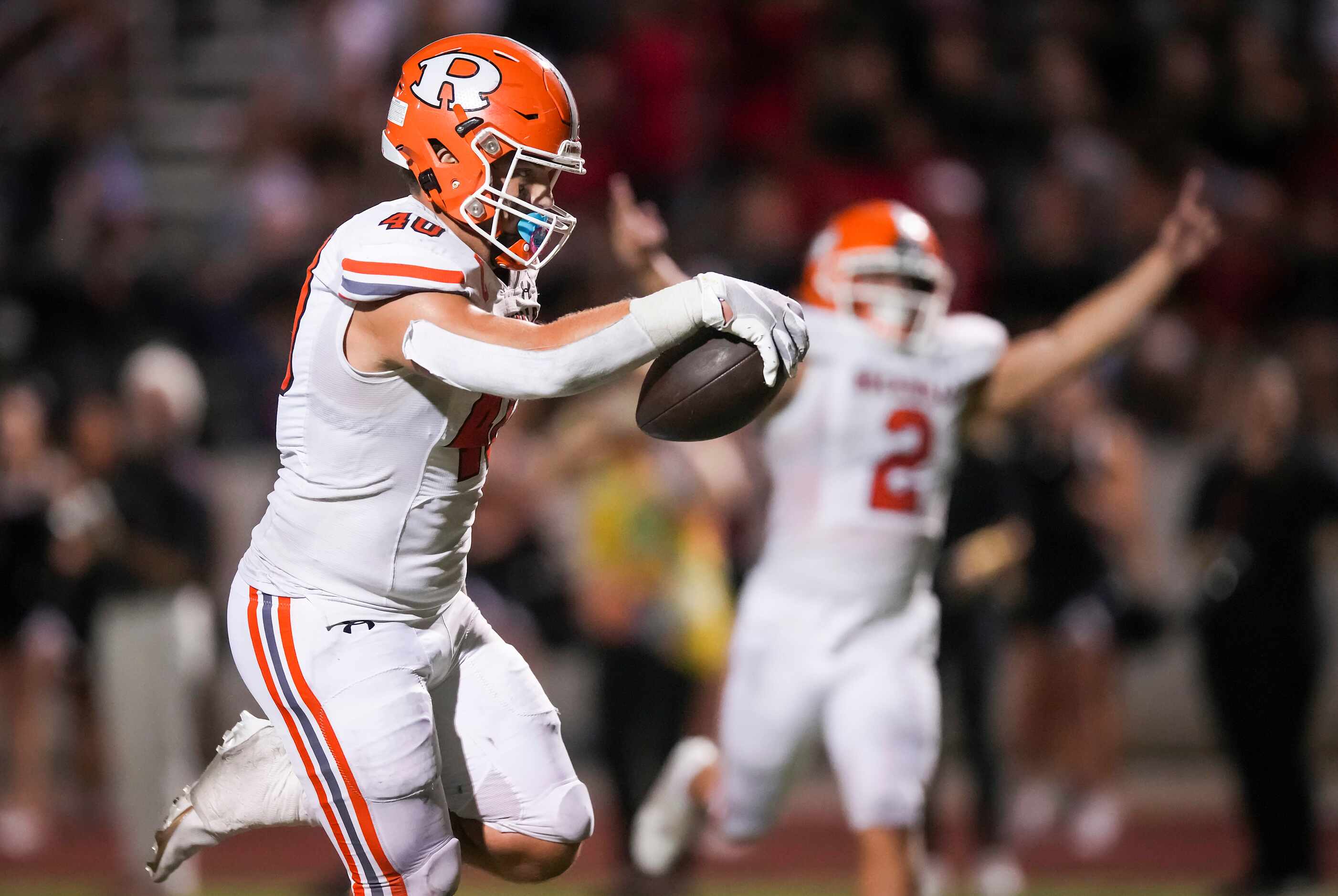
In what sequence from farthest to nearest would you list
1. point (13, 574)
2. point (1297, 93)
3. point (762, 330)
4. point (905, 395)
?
point (1297, 93) < point (13, 574) < point (905, 395) < point (762, 330)

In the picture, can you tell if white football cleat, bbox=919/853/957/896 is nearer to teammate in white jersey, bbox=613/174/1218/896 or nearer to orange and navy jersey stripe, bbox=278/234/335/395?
teammate in white jersey, bbox=613/174/1218/896

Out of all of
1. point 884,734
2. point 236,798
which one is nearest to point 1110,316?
point 884,734

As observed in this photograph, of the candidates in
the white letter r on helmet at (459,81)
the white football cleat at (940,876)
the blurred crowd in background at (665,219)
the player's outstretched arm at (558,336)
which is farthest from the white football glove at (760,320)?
the blurred crowd in background at (665,219)

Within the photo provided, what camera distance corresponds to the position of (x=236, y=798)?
3871 millimetres

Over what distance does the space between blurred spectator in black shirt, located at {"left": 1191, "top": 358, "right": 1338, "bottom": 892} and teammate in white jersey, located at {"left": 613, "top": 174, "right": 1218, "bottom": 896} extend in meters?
2.43

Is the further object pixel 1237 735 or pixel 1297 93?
pixel 1297 93

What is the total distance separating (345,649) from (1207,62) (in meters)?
8.54

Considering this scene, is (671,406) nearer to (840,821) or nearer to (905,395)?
(905,395)

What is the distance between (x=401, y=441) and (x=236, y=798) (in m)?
0.92

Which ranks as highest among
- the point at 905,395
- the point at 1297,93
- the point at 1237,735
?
the point at 905,395

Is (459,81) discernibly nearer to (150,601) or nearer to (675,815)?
(675,815)

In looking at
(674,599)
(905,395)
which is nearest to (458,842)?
(905,395)

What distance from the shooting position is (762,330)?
338 cm

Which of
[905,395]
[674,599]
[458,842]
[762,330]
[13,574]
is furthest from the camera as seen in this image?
[13,574]
